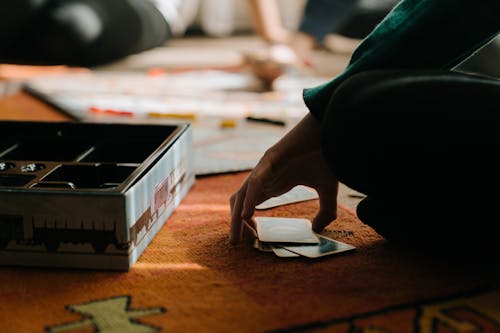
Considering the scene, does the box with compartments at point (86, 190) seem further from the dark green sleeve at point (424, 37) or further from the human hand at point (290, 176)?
the dark green sleeve at point (424, 37)

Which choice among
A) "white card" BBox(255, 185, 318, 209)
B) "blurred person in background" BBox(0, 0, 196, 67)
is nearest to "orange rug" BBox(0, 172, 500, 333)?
"white card" BBox(255, 185, 318, 209)

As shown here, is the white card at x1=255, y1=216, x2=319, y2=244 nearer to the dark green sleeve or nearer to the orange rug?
the orange rug

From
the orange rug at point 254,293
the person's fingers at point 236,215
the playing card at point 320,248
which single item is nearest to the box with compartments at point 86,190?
the orange rug at point 254,293

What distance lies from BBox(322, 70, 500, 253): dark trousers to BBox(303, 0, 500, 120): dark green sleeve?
0.05m

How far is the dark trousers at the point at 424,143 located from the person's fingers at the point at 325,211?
0.52ft

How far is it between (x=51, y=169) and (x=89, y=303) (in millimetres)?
305

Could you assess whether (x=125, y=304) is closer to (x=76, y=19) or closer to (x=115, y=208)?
(x=115, y=208)

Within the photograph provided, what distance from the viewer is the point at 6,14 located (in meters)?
2.91

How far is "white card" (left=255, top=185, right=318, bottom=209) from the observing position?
1.25 m

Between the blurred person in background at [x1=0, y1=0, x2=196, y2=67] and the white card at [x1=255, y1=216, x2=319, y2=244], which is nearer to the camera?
the white card at [x1=255, y1=216, x2=319, y2=244]

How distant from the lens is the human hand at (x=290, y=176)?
3.18ft

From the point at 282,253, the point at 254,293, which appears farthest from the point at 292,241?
the point at 254,293

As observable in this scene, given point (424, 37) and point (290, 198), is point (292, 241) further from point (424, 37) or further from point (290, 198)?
point (424, 37)

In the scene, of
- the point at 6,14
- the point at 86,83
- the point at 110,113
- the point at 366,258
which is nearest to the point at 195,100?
the point at 110,113
